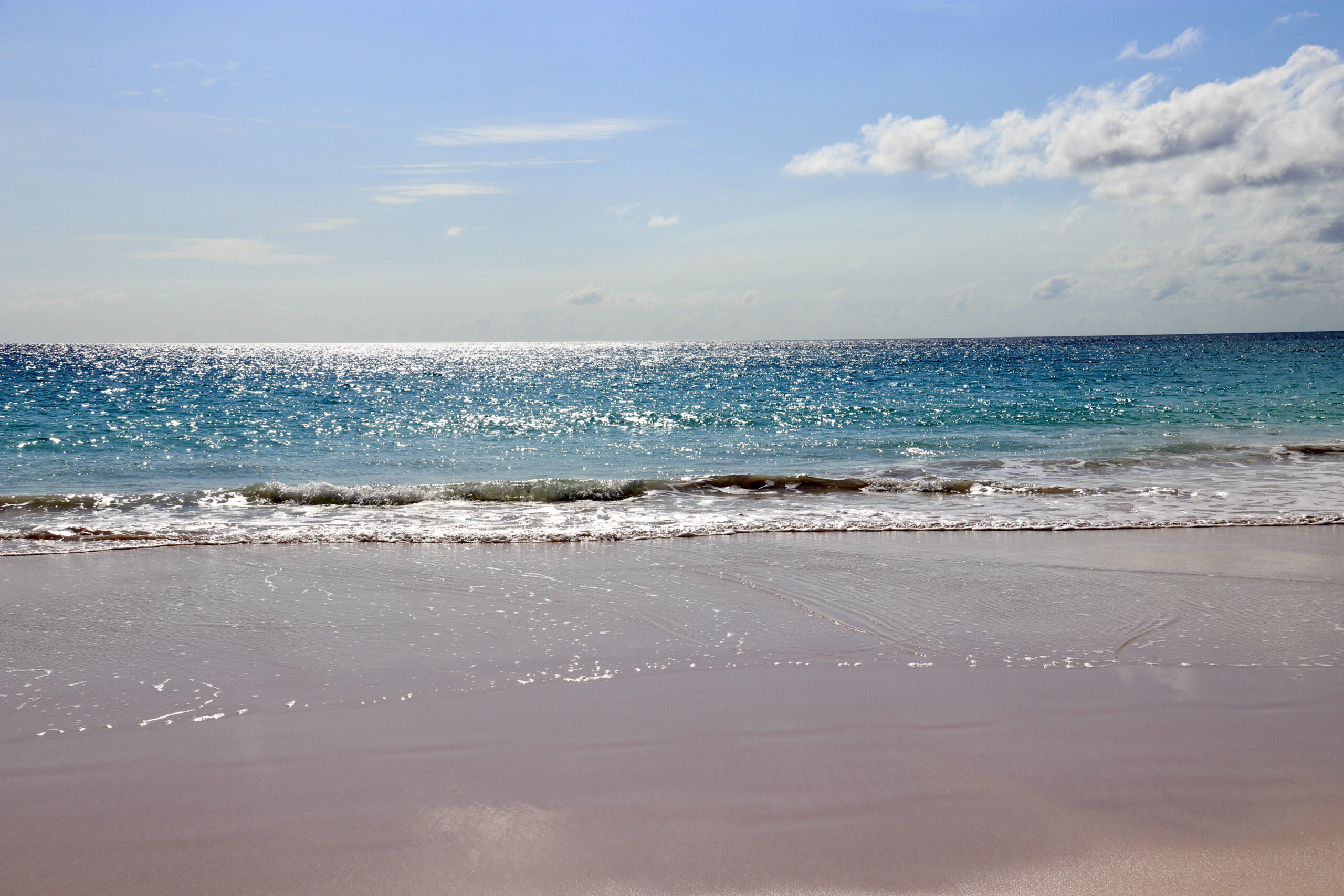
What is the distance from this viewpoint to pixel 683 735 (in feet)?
14.0

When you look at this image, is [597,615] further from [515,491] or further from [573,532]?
[515,491]

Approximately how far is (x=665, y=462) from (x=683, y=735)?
581 inches

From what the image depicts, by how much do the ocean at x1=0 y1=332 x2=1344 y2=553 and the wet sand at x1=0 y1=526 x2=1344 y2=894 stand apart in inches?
130

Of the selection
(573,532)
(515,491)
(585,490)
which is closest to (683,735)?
(573,532)

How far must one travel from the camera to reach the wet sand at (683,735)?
10.4 feet

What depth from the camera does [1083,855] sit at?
316 cm

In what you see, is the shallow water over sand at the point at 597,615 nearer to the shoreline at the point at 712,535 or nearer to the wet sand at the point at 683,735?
the wet sand at the point at 683,735

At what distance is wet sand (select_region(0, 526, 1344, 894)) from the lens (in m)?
3.17

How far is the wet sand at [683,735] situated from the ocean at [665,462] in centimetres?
330

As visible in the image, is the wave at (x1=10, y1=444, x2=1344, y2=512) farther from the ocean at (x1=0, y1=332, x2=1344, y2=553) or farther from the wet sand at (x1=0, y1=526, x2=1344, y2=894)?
the wet sand at (x1=0, y1=526, x2=1344, y2=894)

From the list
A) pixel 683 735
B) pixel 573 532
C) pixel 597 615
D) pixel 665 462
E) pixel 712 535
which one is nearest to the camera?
pixel 683 735

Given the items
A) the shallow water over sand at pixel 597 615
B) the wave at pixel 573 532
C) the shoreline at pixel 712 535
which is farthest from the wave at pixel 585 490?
the shallow water over sand at pixel 597 615

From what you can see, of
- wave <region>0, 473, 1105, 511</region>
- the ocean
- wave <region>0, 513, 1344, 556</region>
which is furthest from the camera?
wave <region>0, 473, 1105, 511</region>

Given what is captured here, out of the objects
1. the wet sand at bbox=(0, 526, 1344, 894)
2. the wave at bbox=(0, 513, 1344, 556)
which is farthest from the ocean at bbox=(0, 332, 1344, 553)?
the wet sand at bbox=(0, 526, 1344, 894)
